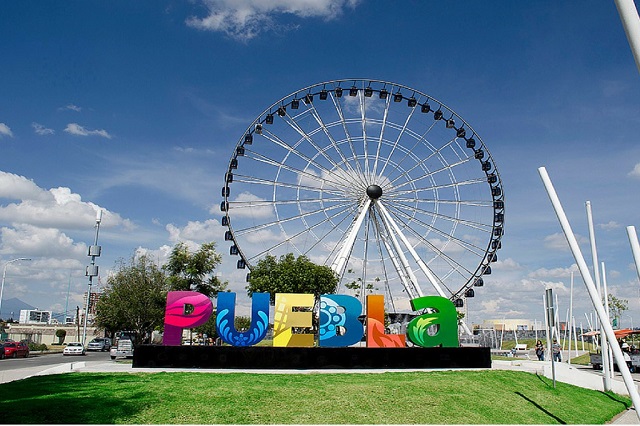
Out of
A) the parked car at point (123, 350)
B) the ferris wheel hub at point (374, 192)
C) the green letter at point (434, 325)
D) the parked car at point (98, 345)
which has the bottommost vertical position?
the parked car at point (98, 345)

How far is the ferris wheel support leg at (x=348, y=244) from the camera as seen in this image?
129 feet

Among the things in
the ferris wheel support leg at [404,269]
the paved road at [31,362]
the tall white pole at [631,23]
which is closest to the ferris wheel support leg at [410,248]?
the ferris wheel support leg at [404,269]

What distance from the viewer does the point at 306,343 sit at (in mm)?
25031

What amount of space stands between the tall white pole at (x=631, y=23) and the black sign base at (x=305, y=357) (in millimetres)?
19629

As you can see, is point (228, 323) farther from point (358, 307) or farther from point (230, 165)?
point (230, 165)

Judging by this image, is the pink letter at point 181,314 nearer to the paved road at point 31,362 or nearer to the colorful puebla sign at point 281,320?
the colorful puebla sign at point 281,320

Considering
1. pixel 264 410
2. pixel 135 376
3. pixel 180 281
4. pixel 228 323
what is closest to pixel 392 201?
pixel 180 281

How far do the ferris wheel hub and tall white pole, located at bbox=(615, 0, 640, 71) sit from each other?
35000mm

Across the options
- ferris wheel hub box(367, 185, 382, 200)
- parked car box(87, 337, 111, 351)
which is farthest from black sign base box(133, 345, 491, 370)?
parked car box(87, 337, 111, 351)

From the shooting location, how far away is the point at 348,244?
1582 inches

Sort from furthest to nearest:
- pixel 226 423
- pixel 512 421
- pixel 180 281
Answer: pixel 180 281, pixel 512 421, pixel 226 423

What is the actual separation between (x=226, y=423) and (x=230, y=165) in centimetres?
3112

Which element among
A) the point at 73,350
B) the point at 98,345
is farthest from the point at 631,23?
the point at 98,345

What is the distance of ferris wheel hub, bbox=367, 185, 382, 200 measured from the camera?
137ft
